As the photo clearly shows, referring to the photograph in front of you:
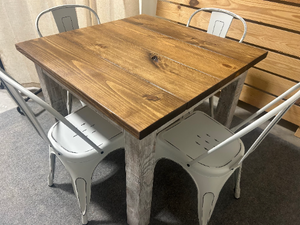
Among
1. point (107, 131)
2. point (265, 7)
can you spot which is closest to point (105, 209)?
point (107, 131)

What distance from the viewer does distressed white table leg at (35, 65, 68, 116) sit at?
3.69ft

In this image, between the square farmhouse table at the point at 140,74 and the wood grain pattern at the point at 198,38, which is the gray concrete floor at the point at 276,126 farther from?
the wood grain pattern at the point at 198,38

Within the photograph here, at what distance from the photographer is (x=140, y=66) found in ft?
3.03

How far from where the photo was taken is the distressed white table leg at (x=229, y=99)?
1196mm

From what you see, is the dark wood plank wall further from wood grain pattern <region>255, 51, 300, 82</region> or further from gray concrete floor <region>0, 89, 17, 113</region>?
gray concrete floor <region>0, 89, 17, 113</region>

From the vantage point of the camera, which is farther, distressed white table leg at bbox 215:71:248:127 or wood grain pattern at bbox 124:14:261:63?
distressed white table leg at bbox 215:71:248:127

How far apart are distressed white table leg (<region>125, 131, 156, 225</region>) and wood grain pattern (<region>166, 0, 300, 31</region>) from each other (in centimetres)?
130

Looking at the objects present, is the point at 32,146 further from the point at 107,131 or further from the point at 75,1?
the point at 75,1

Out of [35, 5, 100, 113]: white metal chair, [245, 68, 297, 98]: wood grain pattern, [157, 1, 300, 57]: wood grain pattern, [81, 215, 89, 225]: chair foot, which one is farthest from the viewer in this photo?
[245, 68, 297, 98]: wood grain pattern

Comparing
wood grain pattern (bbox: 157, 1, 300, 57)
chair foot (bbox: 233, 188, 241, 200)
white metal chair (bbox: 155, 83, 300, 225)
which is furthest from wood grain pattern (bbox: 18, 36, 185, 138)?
wood grain pattern (bbox: 157, 1, 300, 57)

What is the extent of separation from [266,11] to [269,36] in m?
0.17

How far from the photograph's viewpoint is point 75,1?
173cm

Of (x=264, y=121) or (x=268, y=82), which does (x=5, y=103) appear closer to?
(x=264, y=121)

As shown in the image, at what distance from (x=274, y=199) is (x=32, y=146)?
60.5 inches
